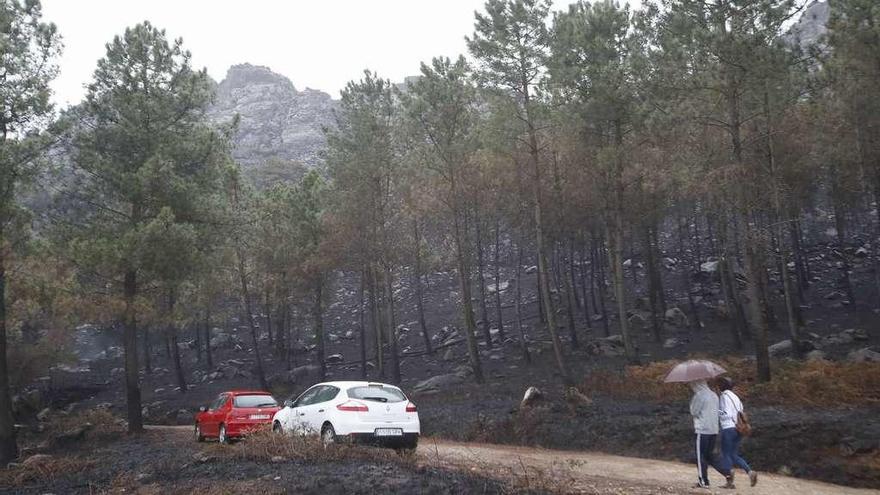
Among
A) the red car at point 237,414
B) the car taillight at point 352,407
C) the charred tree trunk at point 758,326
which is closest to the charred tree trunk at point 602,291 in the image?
the charred tree trunk at point 758,326

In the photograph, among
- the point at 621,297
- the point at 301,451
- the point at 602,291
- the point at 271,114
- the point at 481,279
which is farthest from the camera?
the point at 271,114

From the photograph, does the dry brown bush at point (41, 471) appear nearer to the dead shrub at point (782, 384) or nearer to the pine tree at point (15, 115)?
the pine tree at point (15, 115)

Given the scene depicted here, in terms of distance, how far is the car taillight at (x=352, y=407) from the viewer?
1164cm

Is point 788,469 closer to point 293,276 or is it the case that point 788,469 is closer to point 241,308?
point 293,276

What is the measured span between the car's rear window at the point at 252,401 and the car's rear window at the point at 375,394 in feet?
16.7

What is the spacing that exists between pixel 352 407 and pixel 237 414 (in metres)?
5.49

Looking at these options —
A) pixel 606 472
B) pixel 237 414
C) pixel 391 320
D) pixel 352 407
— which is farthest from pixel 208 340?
pixel 606 472

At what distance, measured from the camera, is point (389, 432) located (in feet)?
38.3

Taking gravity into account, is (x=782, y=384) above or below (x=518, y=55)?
below

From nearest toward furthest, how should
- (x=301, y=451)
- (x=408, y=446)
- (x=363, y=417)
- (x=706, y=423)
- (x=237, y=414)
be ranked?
(x=706, y=423) → (x=301, y=451) → (x=363, y=417) → (x=408, y=446) → (x=237, y=414)

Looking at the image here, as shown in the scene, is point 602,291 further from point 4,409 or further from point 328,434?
point 4,409

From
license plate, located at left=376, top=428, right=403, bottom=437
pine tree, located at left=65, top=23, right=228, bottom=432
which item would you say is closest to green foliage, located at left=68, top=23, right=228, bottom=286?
pine tree, located at left=65, top=23, right=228, bottom=432

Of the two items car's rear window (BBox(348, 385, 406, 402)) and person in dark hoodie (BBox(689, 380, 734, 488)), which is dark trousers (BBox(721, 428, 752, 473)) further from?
car's rear window (BBox(348, 385, 406, 402))

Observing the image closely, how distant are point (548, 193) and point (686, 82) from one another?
1046cm
